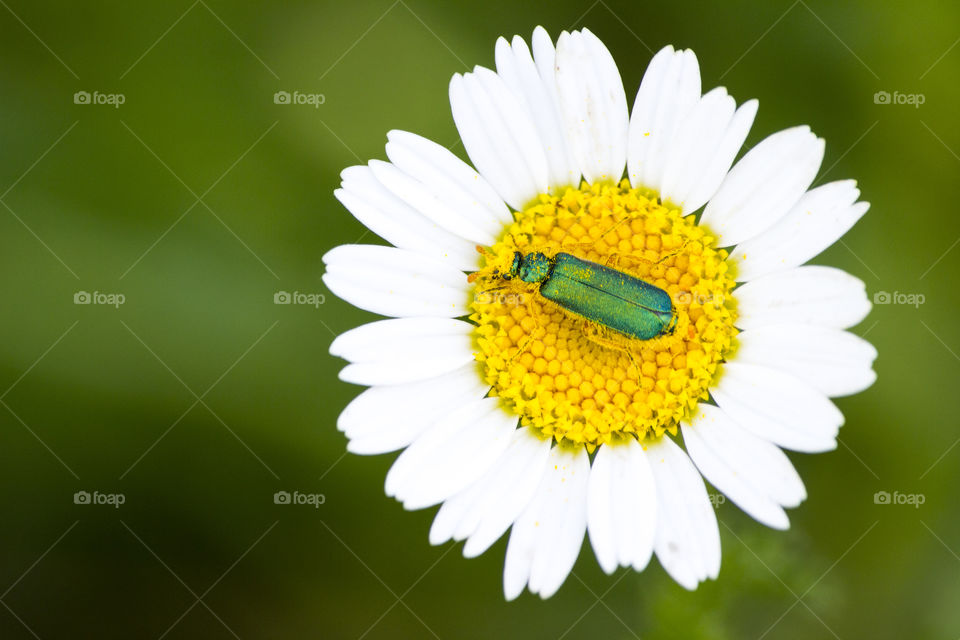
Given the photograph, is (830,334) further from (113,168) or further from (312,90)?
(113,168)

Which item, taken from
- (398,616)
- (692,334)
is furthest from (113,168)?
(692,334)

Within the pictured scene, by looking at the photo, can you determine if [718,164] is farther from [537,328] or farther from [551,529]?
[551,529]

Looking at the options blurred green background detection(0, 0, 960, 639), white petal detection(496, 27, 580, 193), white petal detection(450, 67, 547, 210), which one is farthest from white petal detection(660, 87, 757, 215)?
blurred green background detection(0, 0, 960, 639)

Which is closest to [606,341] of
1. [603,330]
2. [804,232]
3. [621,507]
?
[603,330]

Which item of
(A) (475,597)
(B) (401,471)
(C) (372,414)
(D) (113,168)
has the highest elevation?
(D) (113,168)

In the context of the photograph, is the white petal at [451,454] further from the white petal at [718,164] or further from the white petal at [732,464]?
the white petal at [718,164]

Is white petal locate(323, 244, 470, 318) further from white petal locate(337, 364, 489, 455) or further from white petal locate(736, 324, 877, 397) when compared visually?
white petal locate(736, 324, 877, 397)

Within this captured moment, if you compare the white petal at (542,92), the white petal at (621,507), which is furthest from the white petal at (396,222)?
the white petal at (621,507)
